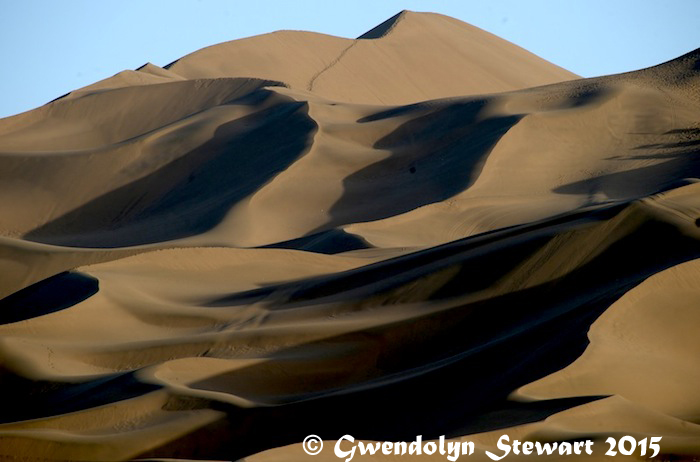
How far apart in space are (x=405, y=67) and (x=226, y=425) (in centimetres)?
3222

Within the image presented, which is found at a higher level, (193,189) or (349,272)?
(193,189)

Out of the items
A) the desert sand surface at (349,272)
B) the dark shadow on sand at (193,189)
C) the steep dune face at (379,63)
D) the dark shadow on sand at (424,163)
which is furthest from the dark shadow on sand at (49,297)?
the steep dune face at (379,63)

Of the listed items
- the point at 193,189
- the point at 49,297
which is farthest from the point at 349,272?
the point at 193,189

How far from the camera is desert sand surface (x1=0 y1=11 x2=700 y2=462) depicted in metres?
9.87

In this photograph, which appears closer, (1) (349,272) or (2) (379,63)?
(1) (349,272)

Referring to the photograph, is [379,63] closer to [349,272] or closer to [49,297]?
[49,297]

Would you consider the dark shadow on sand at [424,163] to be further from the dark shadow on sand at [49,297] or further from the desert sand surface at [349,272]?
the dark shadow on sand at [49,297]

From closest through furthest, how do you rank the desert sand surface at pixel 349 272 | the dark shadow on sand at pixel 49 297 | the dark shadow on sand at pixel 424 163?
1. the desert sand surface at pixel 349 272
2. the dark shadow on sand at pixel 49 297
3. the dark shadow on sand at pixel 424 163

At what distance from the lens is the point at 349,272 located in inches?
564

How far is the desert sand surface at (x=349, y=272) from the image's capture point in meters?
9.87

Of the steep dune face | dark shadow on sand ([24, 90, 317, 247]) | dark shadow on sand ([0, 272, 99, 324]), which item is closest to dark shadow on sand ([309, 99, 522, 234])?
dark shadow on sand ([24, 90, 317, 247])

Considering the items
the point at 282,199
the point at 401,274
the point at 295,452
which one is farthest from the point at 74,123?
the point at 295,452

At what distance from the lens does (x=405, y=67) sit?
→ 41.6 metres

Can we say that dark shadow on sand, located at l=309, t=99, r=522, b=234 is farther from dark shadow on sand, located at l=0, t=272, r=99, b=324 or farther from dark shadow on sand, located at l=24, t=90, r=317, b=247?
dark shadow on sand, located at l=0, t=272, r=99, b=324
